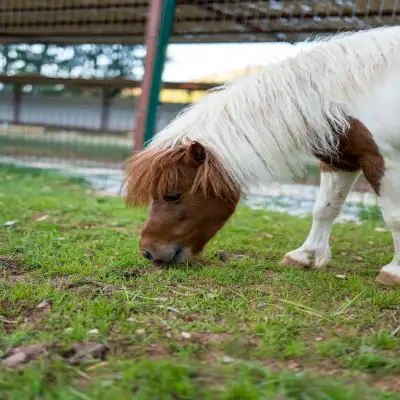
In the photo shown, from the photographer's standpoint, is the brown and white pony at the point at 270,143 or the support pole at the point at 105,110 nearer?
the brown and white pony at the point at 270,143

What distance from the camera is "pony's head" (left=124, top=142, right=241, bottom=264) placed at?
2764 millimetres

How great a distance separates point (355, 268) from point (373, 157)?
923 millimetres

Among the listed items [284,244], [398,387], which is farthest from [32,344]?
[284,244]

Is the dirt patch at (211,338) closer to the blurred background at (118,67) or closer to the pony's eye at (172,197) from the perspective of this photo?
the pony's eye at (172,197)

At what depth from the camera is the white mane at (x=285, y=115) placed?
279 cm

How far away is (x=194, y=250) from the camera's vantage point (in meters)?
2.98

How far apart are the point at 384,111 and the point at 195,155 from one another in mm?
1169

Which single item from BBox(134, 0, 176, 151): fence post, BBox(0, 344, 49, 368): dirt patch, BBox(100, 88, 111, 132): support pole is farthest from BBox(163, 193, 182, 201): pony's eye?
BBox(100, 88, 111, 132): support pole

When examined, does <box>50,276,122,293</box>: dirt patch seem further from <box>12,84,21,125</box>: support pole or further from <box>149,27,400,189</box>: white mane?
<box>12,84,21,125</box>: support pole

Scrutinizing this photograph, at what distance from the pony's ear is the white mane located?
0.06 metres

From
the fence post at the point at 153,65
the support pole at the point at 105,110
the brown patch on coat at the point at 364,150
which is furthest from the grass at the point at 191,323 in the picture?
the support pole at the point at 105,110

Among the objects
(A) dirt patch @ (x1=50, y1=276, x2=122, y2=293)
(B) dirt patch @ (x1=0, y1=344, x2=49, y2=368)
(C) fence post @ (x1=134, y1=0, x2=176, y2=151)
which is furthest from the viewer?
(C) fence post @ (x1=134, y1=0, x2=176, y2=151)

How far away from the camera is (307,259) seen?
3.34m

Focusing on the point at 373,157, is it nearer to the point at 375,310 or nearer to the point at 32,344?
the point at 375,310
